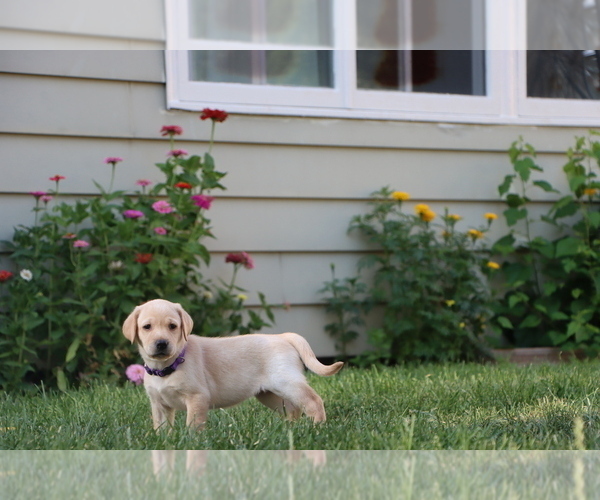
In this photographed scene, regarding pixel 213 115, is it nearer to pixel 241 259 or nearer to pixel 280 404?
Answer: pixel 241 259

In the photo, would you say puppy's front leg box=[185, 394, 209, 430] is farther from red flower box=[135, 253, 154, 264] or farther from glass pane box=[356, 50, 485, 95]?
glass pane box=[356, 50, 485, 95]

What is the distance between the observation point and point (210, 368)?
96.2 inches

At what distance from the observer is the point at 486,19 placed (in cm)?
483

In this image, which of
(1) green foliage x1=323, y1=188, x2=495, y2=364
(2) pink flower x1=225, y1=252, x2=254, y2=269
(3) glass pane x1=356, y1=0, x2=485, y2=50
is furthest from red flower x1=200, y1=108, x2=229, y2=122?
(3) glass pane x1=356, y1=0, x2=485, y2=50

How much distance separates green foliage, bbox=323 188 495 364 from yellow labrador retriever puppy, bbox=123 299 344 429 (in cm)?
181

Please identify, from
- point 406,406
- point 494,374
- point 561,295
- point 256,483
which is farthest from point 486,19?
point 256,483

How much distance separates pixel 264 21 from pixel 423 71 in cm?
107

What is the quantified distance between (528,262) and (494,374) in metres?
1.54

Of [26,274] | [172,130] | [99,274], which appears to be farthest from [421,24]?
[26,274]

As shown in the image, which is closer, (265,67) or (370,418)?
(370,418)

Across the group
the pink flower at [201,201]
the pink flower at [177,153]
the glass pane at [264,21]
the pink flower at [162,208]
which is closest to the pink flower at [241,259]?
the pink flower at [201,201]

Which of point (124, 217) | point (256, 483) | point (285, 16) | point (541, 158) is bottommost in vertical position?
point (256, 483)

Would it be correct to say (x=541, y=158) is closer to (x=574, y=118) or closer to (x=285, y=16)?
(x=574, y=118)

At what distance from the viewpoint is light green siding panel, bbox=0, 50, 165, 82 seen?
12.6ft
